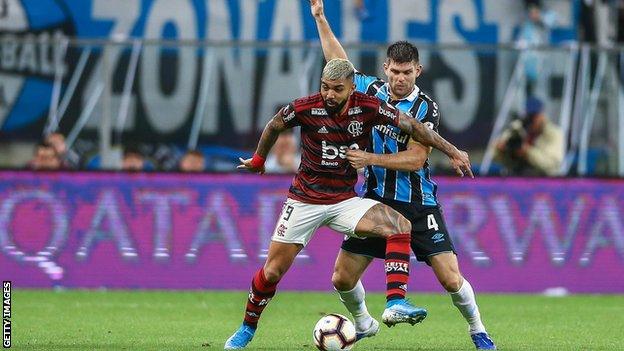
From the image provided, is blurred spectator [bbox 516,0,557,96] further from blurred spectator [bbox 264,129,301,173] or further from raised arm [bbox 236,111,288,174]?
raised arm [bbox 236,111,288,174]

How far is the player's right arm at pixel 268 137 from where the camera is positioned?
968 centimetres

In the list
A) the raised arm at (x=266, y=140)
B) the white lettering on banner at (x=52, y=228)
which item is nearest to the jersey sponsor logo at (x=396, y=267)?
the raised arm at (x=266, y=140)

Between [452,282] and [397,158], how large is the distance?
0.96 metres

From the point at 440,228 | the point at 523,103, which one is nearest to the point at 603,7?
the point at 523,103

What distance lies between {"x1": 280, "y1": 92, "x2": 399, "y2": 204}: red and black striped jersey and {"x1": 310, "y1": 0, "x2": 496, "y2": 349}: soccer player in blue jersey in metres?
0.32

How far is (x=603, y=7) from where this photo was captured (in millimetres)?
20359

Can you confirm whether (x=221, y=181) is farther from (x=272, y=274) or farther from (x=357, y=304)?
(x=272, y=274)

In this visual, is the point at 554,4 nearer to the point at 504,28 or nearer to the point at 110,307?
the point at 504,28

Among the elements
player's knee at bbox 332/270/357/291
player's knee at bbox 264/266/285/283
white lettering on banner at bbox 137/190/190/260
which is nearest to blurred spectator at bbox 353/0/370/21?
white lettering on banner at bbox 137/190/190/260

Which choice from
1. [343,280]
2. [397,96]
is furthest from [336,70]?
[343,280]

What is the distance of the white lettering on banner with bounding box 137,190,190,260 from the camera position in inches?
620

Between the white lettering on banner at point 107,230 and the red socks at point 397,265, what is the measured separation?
6513 mm

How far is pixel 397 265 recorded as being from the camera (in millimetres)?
9555

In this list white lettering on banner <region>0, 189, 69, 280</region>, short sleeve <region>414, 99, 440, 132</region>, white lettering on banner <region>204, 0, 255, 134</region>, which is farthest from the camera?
white lettering on banner <region>204, 0, 255, 134</region>
